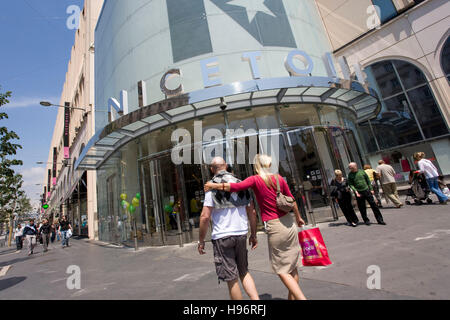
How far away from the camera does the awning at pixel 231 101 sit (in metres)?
7.75

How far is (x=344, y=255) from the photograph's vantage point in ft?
13.9

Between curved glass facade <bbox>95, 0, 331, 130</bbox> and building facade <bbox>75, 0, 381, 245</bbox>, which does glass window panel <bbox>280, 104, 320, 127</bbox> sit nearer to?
building facade <bbox>75, 0, 381, 245</bbox>

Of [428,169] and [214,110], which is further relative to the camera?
[214,110]

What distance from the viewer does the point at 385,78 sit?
47.2 ft

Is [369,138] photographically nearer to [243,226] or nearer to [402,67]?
[402,67]

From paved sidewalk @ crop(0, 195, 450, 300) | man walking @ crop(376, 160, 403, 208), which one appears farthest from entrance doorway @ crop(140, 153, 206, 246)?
man walking @ crop(376, 160, 403, 208)

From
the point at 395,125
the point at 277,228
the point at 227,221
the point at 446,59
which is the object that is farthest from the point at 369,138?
the point at 227,221

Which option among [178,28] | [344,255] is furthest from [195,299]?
[178,28]

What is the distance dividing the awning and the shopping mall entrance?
1.39 meters

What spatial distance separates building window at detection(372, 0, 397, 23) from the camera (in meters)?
13.8

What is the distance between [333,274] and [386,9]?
18.0m

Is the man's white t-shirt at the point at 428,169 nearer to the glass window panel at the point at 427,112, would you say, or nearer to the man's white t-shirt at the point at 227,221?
the glass window panel at the point at 427,112

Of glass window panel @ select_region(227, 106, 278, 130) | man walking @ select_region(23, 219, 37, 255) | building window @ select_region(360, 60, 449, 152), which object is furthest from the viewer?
building window @ select_region(360, 60, 449, 152)
